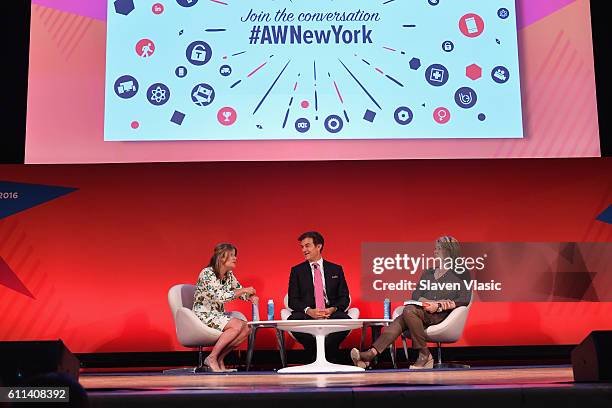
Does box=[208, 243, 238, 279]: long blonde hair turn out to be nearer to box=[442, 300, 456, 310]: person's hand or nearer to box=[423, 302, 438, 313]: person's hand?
box=[423, 302, 438, 313]: person's hand

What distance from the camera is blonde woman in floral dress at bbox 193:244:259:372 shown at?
5.25 metres

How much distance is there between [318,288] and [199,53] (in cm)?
204

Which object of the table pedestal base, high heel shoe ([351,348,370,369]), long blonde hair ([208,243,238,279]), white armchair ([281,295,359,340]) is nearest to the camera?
the table pedestal base

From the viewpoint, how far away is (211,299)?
5344mm

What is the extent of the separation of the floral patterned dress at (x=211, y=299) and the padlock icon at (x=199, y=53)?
1.66 m

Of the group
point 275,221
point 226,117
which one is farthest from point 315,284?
point 226,117

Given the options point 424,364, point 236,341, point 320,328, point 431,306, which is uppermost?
point 431,306

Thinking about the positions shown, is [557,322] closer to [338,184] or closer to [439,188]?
[439,188]

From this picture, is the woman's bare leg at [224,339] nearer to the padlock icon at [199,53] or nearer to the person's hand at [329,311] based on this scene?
the person's hand at [329,311]

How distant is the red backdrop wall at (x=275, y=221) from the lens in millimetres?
6176

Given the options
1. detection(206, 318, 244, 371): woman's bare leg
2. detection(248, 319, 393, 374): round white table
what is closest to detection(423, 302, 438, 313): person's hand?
detection(248, 319, 393, 374): round white table

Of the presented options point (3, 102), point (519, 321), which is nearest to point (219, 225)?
point (3, 102)

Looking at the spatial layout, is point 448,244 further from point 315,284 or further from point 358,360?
point 358,360

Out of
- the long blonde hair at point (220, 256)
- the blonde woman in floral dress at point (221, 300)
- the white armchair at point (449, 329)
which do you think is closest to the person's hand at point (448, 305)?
the white armchair at point (449, 329)
